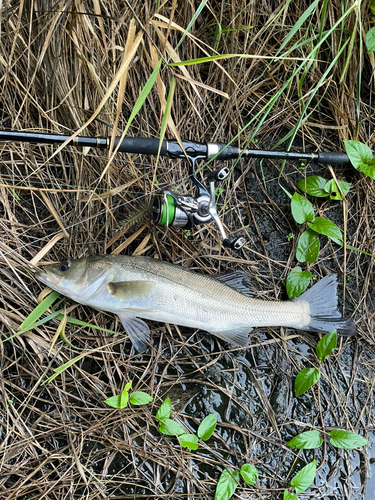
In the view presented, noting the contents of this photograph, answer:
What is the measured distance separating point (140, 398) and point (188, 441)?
19.2 inches

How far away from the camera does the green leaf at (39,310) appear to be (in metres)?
2.80

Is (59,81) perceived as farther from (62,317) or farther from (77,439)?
(77,439)

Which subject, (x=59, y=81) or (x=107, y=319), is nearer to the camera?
(x=59, y=81)

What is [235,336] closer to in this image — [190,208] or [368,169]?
[190,208]

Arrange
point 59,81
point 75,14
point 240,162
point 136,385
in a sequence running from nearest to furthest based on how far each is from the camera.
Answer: point 75,14, point 59,81, point 136,385, point 240,162

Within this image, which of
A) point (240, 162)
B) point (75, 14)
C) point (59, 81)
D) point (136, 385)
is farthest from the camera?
point (240, 162)

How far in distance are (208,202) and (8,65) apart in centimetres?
169

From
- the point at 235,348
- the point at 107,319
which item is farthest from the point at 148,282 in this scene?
the point at 235,348

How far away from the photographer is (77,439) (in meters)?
2.92

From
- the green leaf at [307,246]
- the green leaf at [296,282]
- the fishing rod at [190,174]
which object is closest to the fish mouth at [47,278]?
the fishing rod at [190,174]

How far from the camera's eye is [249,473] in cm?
302

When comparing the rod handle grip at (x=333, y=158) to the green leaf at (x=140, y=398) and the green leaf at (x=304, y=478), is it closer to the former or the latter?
the green leaf at (x=140, y=398)

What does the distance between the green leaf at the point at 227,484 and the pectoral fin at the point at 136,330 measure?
1143 millimetres

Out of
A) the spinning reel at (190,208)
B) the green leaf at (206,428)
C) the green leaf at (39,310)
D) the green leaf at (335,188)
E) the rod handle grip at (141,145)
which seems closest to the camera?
the rod handle grip at (141,145)
